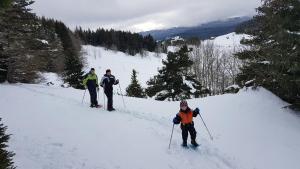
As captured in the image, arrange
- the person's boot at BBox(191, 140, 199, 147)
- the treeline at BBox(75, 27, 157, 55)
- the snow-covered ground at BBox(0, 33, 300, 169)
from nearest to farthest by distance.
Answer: the snow-covered ground at BBox(0, 33, 300, 169), the person's boot at BBox(191, 140, 199, 147), the treeline at BBox(75, 27, 157, 55)

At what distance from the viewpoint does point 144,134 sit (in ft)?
42.6

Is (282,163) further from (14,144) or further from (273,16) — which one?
(14,144)

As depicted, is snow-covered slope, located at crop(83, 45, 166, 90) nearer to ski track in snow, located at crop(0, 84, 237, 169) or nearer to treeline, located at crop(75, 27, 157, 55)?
treeline, located at crop(75, 27, 157, 55)

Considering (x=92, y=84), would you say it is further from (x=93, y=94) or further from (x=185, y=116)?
(x=185, y=116)

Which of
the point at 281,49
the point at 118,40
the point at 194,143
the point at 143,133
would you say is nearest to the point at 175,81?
the point at 281,49

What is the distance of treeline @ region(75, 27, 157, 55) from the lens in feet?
383

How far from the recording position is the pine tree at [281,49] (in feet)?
48.3

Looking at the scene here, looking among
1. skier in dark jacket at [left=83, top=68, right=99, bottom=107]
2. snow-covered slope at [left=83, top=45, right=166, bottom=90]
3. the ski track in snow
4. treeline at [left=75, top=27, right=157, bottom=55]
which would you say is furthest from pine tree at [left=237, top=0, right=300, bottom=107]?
treeline at [left=75, top=27, right=157, bottom=55]

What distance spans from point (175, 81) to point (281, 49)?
20.9 meters

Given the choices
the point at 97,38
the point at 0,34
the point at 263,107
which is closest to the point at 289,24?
the point at 263,107

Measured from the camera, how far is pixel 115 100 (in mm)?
20344

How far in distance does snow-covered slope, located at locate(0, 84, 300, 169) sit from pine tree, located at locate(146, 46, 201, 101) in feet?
52.5

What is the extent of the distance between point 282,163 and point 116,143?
6290 millimetres

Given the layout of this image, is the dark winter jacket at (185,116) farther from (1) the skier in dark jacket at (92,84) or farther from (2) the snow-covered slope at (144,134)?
(1) the skier in dark jacket at (92,84)
